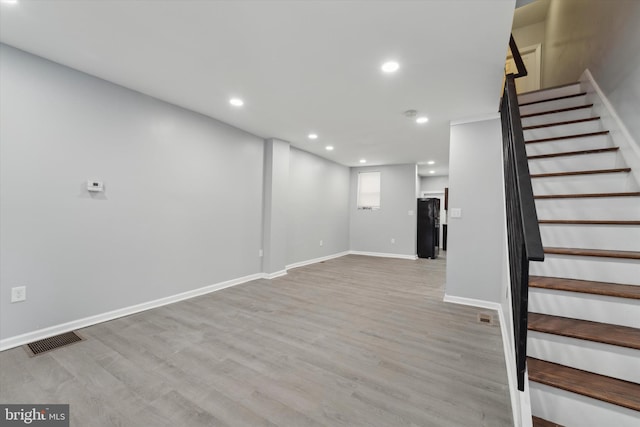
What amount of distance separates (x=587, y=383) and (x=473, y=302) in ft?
8.00

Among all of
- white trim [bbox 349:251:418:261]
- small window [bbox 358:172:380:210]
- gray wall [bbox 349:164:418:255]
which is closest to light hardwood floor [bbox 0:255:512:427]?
white trim [bbox 349:251:418:261]

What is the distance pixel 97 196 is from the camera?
2.71 metres

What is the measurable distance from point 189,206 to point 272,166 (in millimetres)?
1657

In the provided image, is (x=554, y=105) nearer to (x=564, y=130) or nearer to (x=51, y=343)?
(x=564, y=130)

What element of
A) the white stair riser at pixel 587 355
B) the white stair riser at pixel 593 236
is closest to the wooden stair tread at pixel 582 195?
the white stair riser at pixel 593 236

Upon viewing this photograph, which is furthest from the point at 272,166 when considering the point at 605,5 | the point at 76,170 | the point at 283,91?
the point at 605,5

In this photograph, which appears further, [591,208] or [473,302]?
[473,302]

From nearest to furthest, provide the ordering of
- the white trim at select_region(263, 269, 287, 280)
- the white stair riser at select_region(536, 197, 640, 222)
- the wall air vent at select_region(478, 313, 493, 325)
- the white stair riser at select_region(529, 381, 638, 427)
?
the white stair riser at select_region(529, 381, 638, 427) < the white stair riser at select_region(536, 197, 640, 222) < the wall air vent at select_region(478, 313, 493, 325) < the white trim at select_region(263, 269, 287, 280)

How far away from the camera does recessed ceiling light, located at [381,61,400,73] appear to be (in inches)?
91.9

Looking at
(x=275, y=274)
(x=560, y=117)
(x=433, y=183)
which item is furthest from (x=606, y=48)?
(x=433, y=183)

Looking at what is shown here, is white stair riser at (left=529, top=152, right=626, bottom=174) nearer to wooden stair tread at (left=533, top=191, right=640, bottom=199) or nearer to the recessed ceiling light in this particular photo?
wooden stair tread at (left=533, top=191, right=640, bottom=199)

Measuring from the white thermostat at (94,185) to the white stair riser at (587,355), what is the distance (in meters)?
3.79

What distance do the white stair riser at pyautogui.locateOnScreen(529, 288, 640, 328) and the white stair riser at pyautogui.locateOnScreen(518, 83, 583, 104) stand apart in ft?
9.58

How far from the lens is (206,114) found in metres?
3.71
